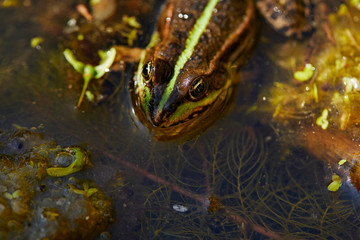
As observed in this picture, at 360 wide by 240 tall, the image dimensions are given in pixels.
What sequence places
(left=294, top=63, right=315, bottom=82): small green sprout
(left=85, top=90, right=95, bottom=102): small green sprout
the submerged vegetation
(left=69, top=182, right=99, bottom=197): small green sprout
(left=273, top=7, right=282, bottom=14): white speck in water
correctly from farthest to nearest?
(left=273, top=7, right=282, bottom=14): white speck in water → (left=294, top=63, right=315, bottom=82): small green sprout → (left=85, top=90, right=95, bottom=102): small green sprout → the submerged vegetation → (left=69, top=182, right=99, bottom=197): small green sprout

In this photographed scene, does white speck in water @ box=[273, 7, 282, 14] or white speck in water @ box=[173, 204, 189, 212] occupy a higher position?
white speck in water @ box=[273, 7, 282, 14]

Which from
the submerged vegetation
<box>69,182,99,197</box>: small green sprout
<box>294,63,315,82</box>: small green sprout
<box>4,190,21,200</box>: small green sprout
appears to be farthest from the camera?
<box>294,63,315,82</box>: small green sprout

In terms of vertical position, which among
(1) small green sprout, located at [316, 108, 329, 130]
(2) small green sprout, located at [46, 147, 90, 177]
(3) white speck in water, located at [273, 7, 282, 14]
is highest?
(3) white speck in water, located at [273, 7, 282, 14]

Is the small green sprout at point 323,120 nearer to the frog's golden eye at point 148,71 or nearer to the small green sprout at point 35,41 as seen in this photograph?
the frog's golden eye at point 148,71

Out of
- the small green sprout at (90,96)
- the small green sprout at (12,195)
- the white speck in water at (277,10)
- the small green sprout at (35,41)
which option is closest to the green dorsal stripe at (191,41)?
the white speck in water at (277,10)

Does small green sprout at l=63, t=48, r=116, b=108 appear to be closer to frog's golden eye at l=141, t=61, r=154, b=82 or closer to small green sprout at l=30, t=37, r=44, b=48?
small green sprout at l=30, t=37, r=44, b=48

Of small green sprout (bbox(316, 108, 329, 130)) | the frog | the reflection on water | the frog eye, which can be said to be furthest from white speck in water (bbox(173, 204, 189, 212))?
small green sprout (bbox(316, 108, 329, 130))
